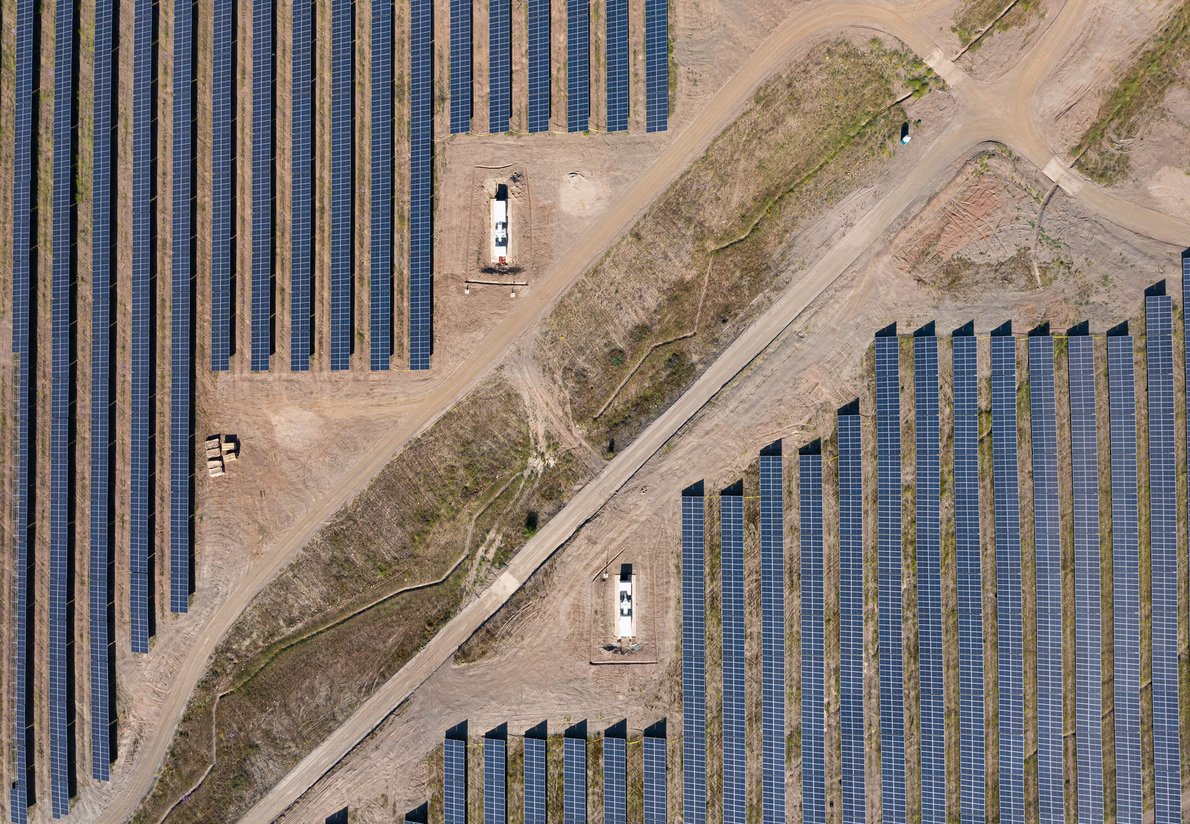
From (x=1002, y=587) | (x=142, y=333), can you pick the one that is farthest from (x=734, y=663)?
(x=142, y=333)

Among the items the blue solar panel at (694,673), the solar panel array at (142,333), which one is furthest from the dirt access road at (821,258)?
the solar panel array at (142,333)

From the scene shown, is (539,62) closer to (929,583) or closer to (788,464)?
(788,464)

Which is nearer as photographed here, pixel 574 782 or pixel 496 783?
pixel 574 782

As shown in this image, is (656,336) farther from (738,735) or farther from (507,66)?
(738,735)

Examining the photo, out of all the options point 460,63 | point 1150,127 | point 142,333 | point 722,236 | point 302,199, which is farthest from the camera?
point 142,333

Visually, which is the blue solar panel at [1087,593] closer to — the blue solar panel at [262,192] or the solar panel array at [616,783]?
the solar panel array at [616,783]

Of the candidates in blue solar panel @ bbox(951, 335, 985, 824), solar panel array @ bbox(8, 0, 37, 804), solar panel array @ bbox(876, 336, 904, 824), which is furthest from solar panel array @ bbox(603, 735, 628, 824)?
solar panel array @ bbox(8, 0, 37, 804)

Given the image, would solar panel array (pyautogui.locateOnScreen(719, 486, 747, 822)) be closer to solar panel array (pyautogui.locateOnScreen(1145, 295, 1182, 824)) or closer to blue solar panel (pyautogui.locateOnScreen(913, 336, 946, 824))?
blue solar panel (pyautogui.locateOnScreen(913, 336, 946, 824))
